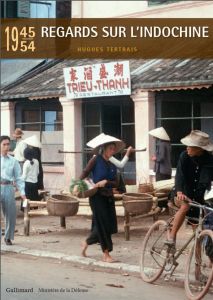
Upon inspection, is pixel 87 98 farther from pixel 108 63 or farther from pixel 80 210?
→ pixel 80 210

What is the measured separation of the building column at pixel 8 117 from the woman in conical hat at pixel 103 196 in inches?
341

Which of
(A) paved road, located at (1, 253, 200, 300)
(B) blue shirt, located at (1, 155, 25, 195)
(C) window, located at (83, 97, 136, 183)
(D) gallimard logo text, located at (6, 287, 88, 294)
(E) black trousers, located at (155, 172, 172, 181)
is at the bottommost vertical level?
(A) paved road, located at (1, 253, 200, 300)

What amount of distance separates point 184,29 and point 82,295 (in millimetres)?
6533

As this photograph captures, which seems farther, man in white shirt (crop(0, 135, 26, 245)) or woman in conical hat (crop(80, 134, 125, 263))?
man in white shirt (crop(0, 135, 26, 245))

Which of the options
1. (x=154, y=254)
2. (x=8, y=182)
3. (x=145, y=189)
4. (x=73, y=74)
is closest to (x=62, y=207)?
(x=8, y=182)

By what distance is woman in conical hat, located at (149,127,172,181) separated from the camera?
36.6 ft

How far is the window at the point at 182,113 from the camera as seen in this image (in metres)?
12.2

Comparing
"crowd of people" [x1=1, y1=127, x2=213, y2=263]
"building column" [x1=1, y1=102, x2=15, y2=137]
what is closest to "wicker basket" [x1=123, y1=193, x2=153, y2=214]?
"crowd of people" [x1=1, y1=127, x2=213, y2=263]

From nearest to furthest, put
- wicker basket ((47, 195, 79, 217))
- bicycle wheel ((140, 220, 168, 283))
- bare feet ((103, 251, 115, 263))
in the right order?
bicycle wheel ((140, 220, 168, 283)), bare feet ((103, 251, 115, 263)), wicker basket ((47, 195, 79, 217))

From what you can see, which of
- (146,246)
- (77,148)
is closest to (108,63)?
(77,148)

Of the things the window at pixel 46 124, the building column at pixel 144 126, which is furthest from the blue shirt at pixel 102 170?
the window at pixel 46 124

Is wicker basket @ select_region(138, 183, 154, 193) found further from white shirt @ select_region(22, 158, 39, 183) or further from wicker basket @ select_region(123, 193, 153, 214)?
white shirt @ select_region(22, 158, 39, 183)

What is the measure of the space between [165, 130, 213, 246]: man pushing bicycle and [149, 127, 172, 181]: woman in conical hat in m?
4.78

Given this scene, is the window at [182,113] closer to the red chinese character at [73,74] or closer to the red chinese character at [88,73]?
the red chinese character at [88,73]
